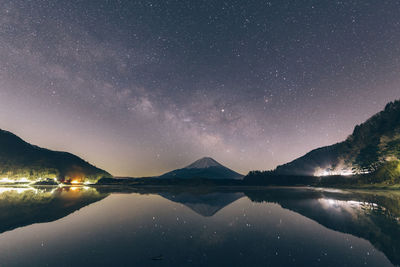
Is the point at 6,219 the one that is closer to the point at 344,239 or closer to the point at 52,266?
the point at 52,266

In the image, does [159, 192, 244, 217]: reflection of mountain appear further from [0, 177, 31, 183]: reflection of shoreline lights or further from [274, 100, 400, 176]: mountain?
[0, 177, 31, 183]: reflection of shoreline lights

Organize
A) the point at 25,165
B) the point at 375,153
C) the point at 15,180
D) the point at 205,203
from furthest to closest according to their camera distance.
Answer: the point at 25,165 < the point at 15,180 < the point at 375,153 < the point at 205,203

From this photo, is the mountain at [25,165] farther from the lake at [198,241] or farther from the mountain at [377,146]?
the mountain at [377,146]

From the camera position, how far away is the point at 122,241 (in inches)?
380

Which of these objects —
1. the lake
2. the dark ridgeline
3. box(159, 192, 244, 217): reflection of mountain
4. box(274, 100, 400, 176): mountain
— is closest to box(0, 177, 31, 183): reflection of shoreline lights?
box(159, 192, 244, 217): reflection of mountain

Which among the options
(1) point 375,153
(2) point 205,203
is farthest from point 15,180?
(1) point 375,153

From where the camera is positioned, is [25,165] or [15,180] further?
[25,165]

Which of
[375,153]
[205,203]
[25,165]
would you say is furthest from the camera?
[25,165]

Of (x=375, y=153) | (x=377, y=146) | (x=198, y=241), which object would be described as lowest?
(x=198, y=241)

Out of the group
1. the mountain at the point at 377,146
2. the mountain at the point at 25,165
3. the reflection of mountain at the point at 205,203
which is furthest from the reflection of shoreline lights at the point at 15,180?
the mountain at the point at 377,146

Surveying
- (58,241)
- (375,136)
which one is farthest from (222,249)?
(375,136)

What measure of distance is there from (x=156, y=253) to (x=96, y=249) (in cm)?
294

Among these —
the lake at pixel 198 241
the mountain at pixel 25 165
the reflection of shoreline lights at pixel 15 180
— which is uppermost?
the mountain at pixel 25 165

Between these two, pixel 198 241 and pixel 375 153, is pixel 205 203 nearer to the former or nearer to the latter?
pixel 198 241
